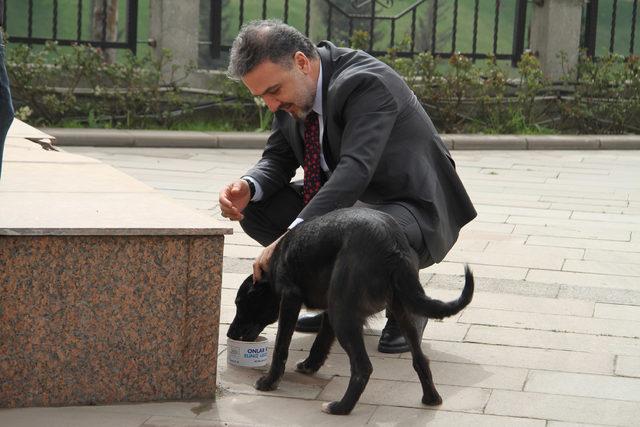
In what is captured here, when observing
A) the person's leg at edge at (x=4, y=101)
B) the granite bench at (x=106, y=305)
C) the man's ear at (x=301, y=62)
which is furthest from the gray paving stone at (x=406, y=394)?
the person's leg at edge at (x=4, y=101)

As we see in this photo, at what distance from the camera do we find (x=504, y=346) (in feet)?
16.2

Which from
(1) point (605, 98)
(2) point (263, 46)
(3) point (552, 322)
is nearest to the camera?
(2) point (263, 46)

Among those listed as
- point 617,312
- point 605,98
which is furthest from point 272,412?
point 605,98

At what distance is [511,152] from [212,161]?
11.7 ft

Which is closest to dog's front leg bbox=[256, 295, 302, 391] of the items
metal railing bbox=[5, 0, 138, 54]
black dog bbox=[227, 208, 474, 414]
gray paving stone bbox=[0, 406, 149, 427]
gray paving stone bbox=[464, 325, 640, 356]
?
black dog bbox=[227, 208, 474, 414]

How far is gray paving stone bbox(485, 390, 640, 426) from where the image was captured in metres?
4.02

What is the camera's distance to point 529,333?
5137 millimetres

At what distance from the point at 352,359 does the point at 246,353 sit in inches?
27.7

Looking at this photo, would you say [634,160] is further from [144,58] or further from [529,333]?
[529,333]

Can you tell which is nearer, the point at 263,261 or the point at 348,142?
the point at 263,261

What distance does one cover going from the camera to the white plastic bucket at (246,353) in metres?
4.52

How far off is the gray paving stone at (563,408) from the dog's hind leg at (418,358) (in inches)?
8.2

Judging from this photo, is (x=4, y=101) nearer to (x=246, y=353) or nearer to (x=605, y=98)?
(x=246, y=353)

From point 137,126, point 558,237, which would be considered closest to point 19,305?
point 558,237
